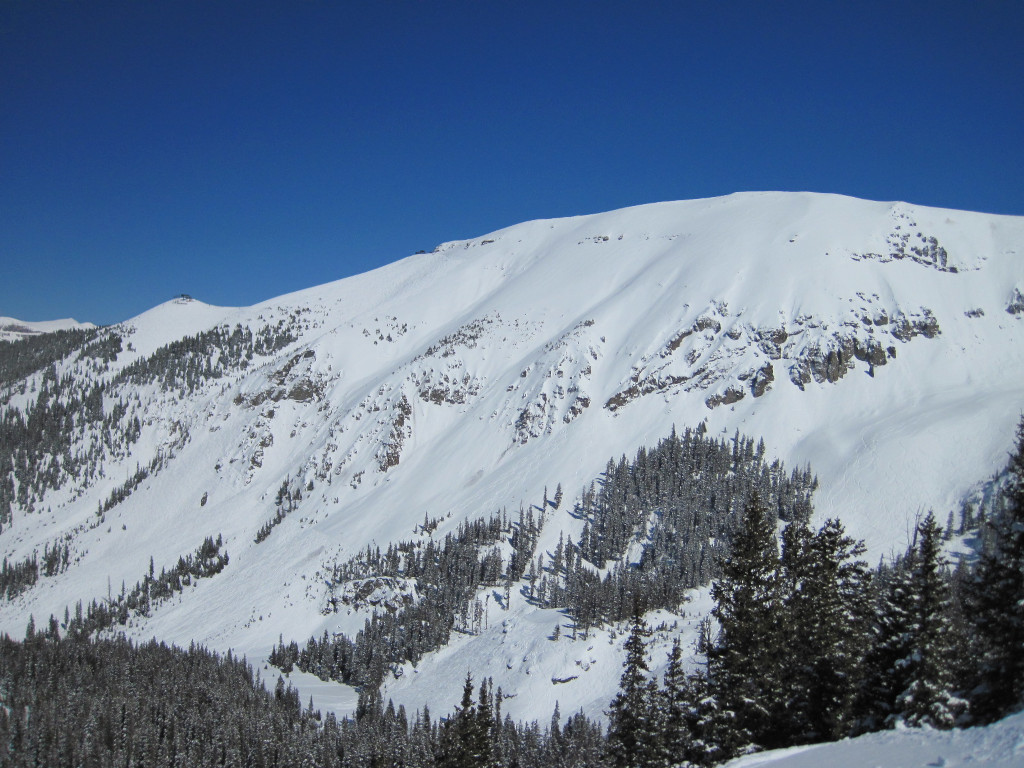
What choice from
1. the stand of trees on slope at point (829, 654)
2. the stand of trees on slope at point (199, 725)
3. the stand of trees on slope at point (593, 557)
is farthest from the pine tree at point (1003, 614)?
the stand of trees on slope at point (593, 557)

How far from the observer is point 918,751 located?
65.3 feet

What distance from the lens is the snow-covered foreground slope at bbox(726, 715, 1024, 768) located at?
17734 mm

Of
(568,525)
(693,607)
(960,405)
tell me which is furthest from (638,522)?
(960,405)

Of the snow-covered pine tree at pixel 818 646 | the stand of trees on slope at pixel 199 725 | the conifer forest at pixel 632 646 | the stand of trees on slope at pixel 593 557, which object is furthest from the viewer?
the stand of trees on slope at pixel 593 557

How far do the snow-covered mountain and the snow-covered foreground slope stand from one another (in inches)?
3166

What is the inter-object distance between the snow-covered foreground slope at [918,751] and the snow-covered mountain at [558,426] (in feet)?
264

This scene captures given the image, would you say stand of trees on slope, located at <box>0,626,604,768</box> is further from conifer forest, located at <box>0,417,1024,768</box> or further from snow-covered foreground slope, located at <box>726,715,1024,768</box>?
snow-covered foreground slope, located at <box>726,715,1024,768</box>

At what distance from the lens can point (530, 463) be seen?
490ft

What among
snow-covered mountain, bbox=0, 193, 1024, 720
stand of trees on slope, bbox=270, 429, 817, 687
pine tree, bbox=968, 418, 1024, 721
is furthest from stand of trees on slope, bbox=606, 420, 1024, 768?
stand of trees on slope, bbox=270, 429, 817, 687

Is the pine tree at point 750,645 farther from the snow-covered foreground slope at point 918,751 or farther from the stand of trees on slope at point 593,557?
the stand of trees on slope at point 593,557

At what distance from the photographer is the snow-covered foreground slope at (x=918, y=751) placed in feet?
58.2

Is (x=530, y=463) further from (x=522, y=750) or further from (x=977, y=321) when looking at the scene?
(x=977, y=321)

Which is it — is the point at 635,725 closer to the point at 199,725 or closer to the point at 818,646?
the point at 818,646

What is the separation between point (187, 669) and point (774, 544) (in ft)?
356
